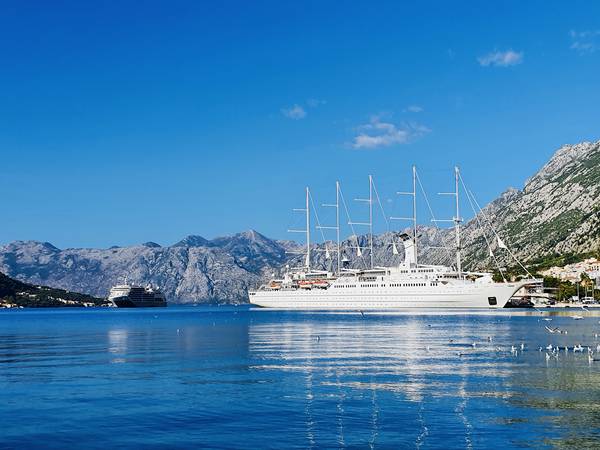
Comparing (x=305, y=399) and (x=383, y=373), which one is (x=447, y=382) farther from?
(x=305, y=399)

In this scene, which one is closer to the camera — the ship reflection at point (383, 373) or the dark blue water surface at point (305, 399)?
the dark blue water surface at point (305, 399)

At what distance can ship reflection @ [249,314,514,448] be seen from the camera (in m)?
35.0

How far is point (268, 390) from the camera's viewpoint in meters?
45.0

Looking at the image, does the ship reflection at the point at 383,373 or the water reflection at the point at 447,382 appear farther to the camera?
the ship reflection at the point at 383,373

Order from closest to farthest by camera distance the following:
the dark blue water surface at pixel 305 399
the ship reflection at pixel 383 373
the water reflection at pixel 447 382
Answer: the dark blue water surface at pixel 305 399 → the water reflection at pixel 447 382 → the ship reflection at pixel 383 373

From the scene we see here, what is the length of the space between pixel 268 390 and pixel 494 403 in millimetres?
13803

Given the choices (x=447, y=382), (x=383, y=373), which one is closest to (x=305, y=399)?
(x=447, y=382)

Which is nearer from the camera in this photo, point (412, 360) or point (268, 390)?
point (268, 390)

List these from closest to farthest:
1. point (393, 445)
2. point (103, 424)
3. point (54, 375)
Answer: point (393, 445)
point (103, 424)
point (54, 375)

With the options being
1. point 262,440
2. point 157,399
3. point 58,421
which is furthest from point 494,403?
point 58,421

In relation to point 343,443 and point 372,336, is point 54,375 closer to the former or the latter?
point 343,443

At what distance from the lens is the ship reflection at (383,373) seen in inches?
1377

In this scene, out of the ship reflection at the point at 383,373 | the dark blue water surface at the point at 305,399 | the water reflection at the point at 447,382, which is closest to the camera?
the dark blue water surface at the point at 305,399

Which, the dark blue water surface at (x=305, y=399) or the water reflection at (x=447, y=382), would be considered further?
the water reflection at (x=447, y=382)
